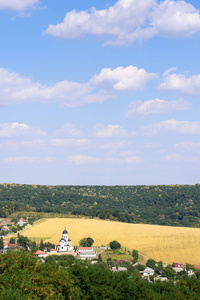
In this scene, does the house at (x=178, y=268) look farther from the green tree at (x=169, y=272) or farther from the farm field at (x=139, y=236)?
the farm field at (x=139, y=236)

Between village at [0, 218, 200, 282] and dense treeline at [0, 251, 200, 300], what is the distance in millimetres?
25571

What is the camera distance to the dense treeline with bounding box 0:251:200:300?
45438mm

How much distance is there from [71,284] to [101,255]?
285 feet

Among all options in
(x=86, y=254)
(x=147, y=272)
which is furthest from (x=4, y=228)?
(x=147, y=272)

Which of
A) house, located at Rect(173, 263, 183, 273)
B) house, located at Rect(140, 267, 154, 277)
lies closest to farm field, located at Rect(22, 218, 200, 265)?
house, located at Rect(173, 263, 183, 273)

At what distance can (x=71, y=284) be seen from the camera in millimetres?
50531

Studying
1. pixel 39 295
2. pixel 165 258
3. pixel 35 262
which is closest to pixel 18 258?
pixel 35 262

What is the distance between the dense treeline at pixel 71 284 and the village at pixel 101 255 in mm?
25571

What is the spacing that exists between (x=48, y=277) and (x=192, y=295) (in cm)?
1956

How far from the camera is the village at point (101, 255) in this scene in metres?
107

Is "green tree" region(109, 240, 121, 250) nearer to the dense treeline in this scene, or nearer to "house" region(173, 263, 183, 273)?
"house" region(173, 263, 183, 273)

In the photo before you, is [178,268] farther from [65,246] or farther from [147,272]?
[65,246]

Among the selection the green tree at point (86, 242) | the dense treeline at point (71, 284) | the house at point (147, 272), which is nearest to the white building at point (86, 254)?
the green tree at point (86, 242)

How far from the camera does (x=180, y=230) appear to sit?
593 feet
